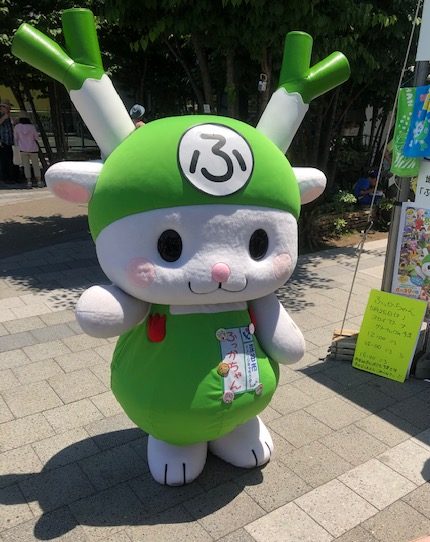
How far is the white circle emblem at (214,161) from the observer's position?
2.63m

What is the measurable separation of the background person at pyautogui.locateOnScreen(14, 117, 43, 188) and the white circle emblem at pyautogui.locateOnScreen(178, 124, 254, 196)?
39.8 ft

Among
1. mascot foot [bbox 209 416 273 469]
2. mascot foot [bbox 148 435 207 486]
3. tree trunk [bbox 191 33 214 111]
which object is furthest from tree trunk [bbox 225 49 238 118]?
mascot foot [bbox 148 435 207 486]

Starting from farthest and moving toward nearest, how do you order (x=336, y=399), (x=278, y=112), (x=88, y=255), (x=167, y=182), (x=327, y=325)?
1. (x=88, y=255)
2. (x=327, y=325)
3. (x=336, y=399)
4. (x=278, y=112)
5. (x=167, y=182)

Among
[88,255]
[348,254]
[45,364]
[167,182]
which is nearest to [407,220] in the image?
[167,182]

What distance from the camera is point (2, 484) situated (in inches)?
132

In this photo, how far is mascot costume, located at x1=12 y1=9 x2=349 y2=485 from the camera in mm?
2652

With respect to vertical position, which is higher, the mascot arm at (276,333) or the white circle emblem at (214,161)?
the white circle emblem at (214,161)

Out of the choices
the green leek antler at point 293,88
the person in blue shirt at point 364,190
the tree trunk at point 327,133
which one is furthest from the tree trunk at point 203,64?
the person in blue shirt at point 364,190

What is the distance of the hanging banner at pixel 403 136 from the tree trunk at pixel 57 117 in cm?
1253

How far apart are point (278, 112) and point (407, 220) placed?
201cm

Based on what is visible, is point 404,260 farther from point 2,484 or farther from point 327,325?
point 2,484

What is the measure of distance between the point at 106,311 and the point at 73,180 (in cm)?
71

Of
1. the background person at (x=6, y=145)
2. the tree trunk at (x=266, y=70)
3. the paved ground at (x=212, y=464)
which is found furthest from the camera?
the background person at (x=6, y=145)

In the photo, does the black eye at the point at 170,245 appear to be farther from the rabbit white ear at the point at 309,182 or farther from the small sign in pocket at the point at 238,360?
the rabbit white ear at the point at 309,182
